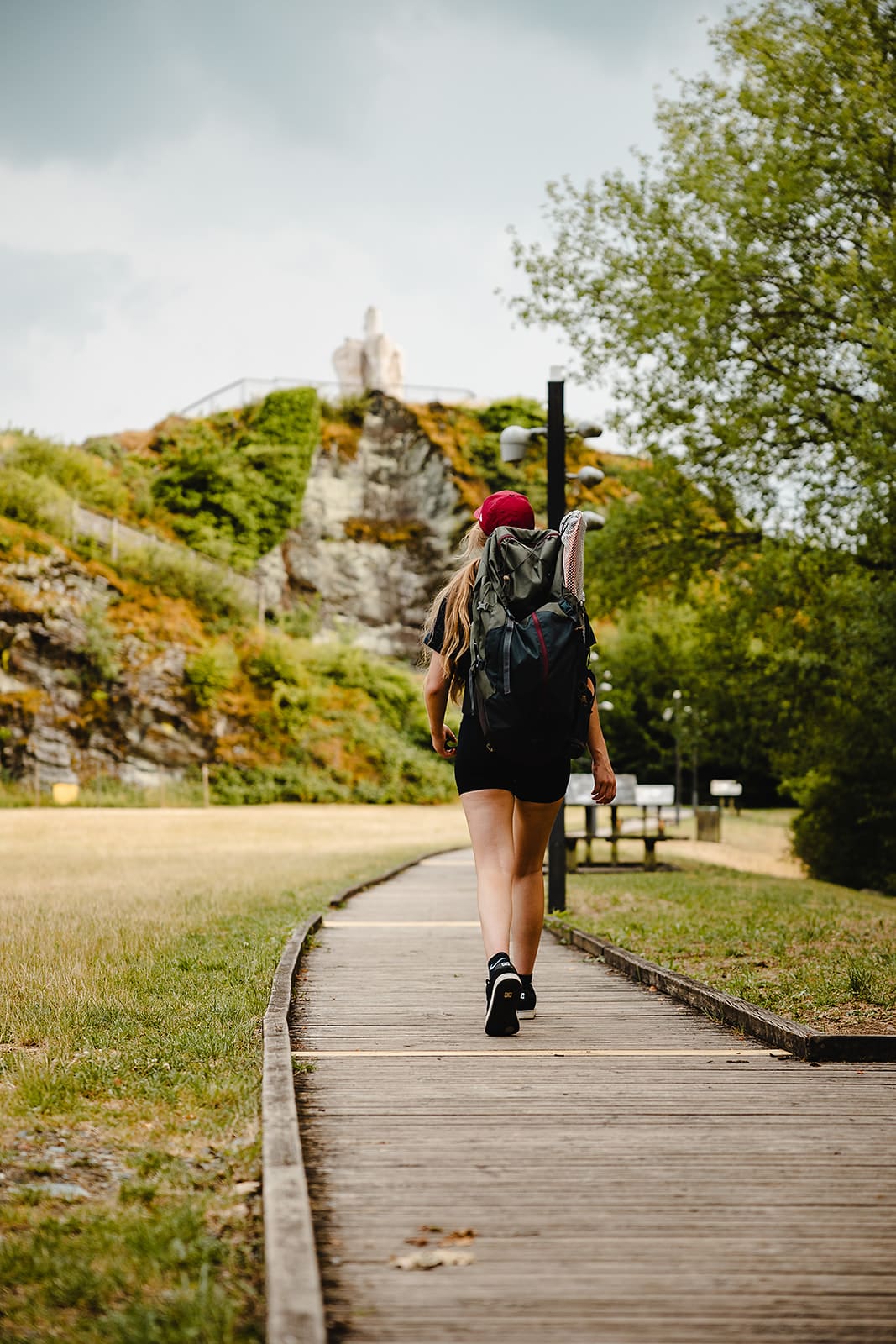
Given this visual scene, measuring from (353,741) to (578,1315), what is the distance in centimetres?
3706

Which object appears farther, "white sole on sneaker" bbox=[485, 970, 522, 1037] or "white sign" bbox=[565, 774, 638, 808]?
"white sign" bbox=[565, 774, 638, 808]

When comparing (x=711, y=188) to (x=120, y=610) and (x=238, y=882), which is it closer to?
(x=238, y=882)

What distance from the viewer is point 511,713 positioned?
190 inches

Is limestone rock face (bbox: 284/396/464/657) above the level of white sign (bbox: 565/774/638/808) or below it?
above

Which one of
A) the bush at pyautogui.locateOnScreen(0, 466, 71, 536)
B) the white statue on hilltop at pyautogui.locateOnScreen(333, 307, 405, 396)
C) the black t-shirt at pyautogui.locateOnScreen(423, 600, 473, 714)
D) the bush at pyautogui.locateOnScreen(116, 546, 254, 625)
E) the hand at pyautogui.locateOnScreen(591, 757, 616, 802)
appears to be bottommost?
the hand at pyautogui.locateOnScreen(591, 757, 616, 802)

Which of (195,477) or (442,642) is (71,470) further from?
(442,642)

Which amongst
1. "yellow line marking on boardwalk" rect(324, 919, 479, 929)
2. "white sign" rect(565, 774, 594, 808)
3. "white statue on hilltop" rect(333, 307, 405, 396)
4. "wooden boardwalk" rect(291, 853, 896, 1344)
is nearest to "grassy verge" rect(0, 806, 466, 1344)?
"wooden boardwalk" rect(291, 853, 896, 1344)

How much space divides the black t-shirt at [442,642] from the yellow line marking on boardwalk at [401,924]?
4477 millimetres

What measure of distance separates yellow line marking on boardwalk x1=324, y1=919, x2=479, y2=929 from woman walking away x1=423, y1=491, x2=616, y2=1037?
3.99 meters

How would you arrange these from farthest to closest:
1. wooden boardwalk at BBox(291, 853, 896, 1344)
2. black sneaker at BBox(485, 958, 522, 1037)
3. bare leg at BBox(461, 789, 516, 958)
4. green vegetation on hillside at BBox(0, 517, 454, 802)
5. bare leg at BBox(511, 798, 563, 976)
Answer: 1. green vegetation on hillside at BBox(0, 517, 454, 802)
2. bare leg at BBox(511, 798, 563, 976)
3. bare leg at BBox(461, 789, 516, 958)
4. black sneaker at BBox(485, 958, 522, 1037)
5. wooden boardwalk at BBox(291, 853, 896, 1344)

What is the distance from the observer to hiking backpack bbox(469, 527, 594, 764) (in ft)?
15.7

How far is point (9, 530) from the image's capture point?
33.8m

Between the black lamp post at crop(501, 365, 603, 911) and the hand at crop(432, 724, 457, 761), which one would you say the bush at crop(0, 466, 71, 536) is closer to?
the black lamp post at crop(501, 365, 603, 911)

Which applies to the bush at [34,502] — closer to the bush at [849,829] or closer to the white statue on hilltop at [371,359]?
Answer: the bush at [849,829]
